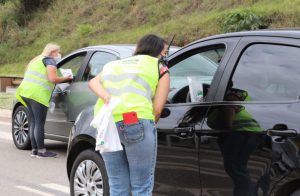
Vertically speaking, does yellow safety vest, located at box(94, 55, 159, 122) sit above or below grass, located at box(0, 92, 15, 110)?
above

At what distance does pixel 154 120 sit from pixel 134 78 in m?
0.34

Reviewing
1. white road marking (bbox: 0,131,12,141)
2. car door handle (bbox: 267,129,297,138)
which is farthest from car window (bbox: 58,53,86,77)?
car door handle (bbox: 267,129,297,138)

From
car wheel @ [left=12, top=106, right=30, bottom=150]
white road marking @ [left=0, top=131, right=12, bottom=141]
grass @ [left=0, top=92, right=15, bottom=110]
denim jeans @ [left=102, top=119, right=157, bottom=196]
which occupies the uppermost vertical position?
denim jeans @ [left=102, top=119, right=157, bottom=196]

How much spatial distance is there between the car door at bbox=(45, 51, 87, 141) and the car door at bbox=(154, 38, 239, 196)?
394cm

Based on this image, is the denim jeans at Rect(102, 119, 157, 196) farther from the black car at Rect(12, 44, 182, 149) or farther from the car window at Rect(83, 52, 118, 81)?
the car window at Rect(83, 52, 118, 81)

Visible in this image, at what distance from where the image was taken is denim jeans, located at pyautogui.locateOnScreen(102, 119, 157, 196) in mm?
4309

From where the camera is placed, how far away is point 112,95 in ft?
14.5

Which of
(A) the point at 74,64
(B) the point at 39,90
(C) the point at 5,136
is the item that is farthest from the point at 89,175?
(C) the point at 5,136

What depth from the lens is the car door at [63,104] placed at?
8945 mm

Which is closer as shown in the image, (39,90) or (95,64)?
(95,64)

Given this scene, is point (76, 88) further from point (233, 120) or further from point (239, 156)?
point (239, 156)

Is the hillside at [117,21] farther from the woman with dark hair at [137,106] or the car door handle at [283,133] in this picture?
the car door handle at [283,133]

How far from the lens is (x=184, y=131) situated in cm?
463

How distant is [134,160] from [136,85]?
53cm
